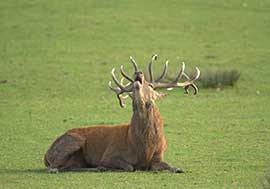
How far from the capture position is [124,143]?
567 inches

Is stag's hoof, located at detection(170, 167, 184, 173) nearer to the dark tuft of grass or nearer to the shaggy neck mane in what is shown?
the shaggy neck mane

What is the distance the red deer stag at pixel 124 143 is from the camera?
1396cm

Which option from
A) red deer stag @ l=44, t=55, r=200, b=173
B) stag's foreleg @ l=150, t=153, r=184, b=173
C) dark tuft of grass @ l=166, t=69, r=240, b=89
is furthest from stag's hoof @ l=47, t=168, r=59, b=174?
dark tuft of grass @ l=166, t=69, r=240, b=89

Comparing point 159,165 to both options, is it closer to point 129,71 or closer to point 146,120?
point 146,120

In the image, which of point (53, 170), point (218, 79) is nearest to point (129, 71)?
point (218, 79)

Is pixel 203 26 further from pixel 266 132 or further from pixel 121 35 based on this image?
pixel 266 132

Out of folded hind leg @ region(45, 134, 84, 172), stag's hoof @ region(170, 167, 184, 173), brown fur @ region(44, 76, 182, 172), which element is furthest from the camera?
folded hind leg @ region(45, 134, 84, 172)

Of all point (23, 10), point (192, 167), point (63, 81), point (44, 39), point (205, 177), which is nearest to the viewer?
point (205, 177)

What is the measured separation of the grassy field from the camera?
1412 centimetres

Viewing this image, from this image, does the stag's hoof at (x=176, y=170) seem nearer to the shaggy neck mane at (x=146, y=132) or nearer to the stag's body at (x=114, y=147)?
the stag's body at (x=114, y=147)

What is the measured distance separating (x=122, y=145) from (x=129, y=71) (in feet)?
38.2

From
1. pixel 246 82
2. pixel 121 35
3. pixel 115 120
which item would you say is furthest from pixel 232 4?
pixel 115 120

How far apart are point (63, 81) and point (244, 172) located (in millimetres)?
11020

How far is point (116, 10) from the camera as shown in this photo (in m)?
34.2
